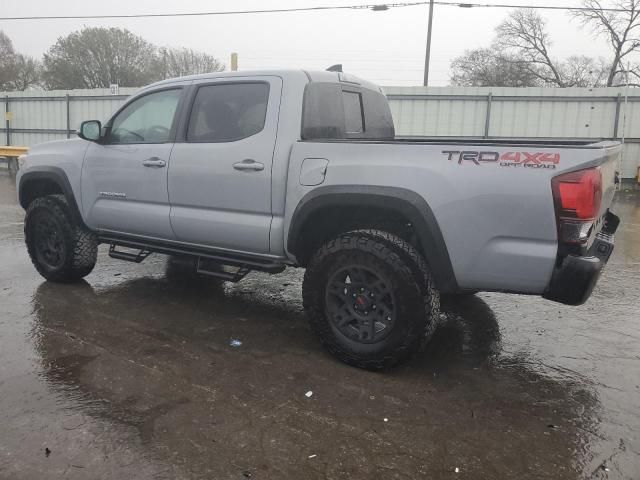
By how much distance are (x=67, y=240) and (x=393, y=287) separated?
3.39 metres

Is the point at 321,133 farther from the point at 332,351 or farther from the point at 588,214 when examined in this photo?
the point at 588,214

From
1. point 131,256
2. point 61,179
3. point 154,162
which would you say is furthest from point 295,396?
point 61,179

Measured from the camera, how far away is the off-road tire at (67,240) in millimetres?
5219

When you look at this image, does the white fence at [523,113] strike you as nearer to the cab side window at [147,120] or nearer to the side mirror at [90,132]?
the cab side window at [147,120]

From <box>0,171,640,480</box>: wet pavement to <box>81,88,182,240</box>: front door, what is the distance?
754mm

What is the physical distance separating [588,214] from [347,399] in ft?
5.46

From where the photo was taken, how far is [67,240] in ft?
17.1

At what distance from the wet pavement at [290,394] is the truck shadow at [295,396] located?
0.04 feet

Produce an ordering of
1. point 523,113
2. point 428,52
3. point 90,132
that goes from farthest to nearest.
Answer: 1. point 428,52
2. point 523,113
3. point 90,132

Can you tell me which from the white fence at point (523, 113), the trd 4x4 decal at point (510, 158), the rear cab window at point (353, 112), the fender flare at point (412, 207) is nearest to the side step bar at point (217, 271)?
the fender flare at point (412, 207)

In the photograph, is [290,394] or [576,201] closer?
[576,201]

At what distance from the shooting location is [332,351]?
3689 millimetres

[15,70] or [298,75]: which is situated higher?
[15,70]

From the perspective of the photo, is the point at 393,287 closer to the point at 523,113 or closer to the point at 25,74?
the point at 523,113
